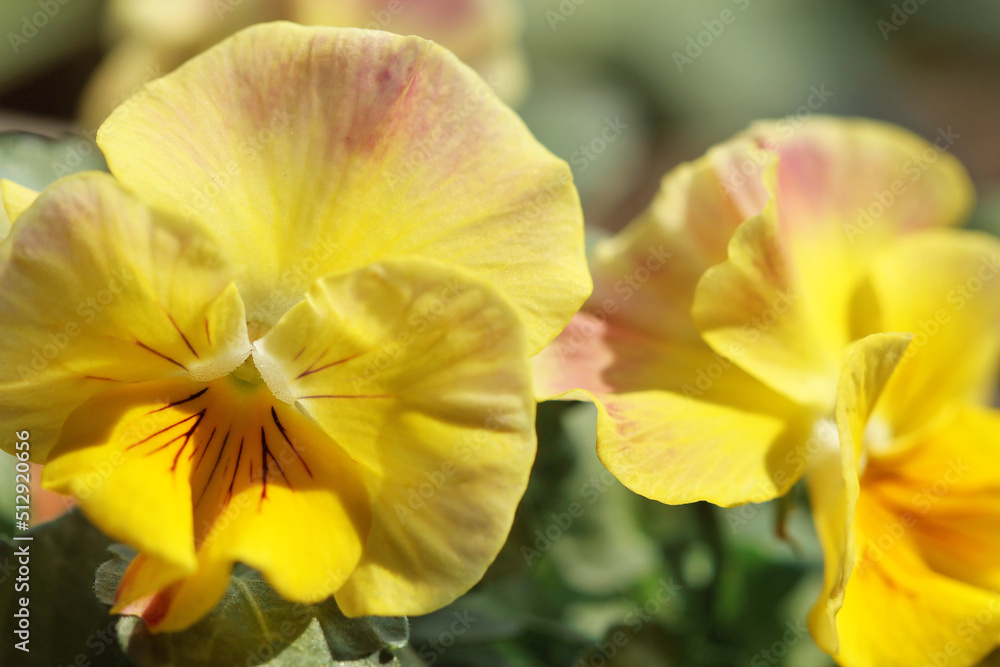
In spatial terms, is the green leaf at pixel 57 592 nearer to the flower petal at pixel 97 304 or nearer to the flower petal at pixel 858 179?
the flower petal at pixel 97 304

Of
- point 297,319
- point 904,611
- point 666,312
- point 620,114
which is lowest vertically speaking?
point 620,114

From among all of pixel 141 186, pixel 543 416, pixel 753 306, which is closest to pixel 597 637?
pixel 543 416

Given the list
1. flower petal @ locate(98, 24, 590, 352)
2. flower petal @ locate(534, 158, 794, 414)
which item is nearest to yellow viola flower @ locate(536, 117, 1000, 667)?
flower petal @ locate(534, 158, 794, 414)

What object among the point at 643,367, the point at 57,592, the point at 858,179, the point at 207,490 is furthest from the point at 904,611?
the point at 57,592

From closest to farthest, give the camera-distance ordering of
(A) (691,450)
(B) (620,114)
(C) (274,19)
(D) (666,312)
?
(A) (691,450)
(D) (666,312)
(C) (274,19)
(B) (620,114)

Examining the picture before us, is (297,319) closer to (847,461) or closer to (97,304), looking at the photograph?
(97,304)

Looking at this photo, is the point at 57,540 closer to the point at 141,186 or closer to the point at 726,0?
the point at 141,186

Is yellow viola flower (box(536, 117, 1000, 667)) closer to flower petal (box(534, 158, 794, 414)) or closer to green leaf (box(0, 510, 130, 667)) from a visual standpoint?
flower petal (box(534, 158, 794, 414))

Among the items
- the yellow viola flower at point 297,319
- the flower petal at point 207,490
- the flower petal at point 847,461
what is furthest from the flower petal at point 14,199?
the flower petal at point 847,461
